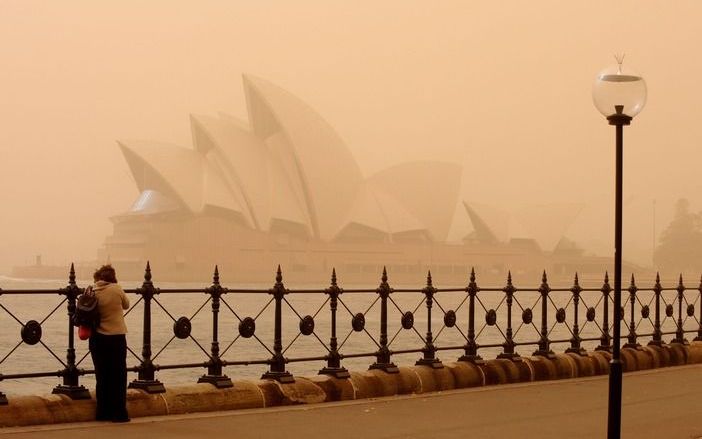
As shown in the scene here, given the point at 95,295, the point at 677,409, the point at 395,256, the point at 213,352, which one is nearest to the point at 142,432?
the point at 95,295

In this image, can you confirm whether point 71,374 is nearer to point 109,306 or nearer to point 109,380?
point 109,380

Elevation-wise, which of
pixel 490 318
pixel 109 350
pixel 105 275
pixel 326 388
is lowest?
pixel 326 388

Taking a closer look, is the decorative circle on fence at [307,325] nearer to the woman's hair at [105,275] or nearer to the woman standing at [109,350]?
the woman standing at [109,350]

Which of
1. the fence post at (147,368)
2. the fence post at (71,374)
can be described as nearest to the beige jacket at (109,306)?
the fence post at (71,374)

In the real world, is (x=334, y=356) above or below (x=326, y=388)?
above

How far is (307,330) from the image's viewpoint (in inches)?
460

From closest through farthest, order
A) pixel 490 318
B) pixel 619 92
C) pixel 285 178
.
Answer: pixel 619 92
pixel 490 318
pixel 285 178

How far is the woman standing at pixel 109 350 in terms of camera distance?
8.84 metres

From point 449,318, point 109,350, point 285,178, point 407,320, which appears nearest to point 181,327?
point 109,350

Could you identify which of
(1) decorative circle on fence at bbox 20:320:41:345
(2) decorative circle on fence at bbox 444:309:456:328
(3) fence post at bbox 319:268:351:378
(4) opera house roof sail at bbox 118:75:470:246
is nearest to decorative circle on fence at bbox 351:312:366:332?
(3) fence post at bbox 319:268:351:378

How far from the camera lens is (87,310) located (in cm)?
890

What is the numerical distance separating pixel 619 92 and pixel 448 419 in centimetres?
298

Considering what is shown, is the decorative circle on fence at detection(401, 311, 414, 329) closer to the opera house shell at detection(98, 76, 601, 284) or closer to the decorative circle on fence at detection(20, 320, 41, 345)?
the decorative circle on fence at detection(20, 320, 41, 345)

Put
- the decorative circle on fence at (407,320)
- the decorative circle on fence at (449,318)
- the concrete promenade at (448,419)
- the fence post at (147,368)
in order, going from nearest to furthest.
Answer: the concrete promenade at (448,419), the fence post at (147,368), the decorative circle on fence at (407,320), the decorative circle on fence at (449,318)
